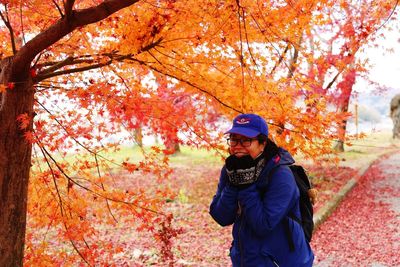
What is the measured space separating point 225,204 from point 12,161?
2555 millimetres

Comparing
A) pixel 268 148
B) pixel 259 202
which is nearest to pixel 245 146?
pixel 268 148

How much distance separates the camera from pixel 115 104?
4551 mm

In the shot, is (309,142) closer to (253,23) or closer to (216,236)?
(253,23)

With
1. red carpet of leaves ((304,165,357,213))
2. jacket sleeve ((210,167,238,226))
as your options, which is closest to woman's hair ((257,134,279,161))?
jacket sleeve ((210,167,238,226))

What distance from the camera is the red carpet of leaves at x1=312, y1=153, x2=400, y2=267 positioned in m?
6.84

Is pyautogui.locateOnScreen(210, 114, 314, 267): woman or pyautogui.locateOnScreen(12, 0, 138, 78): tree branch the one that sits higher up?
pyautogui.locateOnScreen(12, 0, 138, 78): tree branch

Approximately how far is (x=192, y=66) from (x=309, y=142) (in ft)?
4.93

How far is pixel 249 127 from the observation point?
2742mm

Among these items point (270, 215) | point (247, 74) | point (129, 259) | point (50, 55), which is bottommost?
point (129, 259)

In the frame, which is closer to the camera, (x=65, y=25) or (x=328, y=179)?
(x=65, y=25)

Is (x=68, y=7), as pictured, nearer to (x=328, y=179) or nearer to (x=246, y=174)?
(x=246, y=174)

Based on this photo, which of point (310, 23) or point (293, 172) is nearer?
point (293, 172)

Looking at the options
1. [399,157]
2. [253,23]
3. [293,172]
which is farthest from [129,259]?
[399,157]

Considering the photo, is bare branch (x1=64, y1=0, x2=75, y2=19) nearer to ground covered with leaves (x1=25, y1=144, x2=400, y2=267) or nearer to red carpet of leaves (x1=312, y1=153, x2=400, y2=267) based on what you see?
ground covered with leaves (x1=25, y1=144, x2=400, y2=267)
